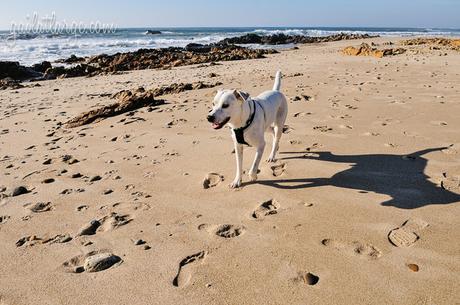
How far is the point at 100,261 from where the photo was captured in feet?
9.34

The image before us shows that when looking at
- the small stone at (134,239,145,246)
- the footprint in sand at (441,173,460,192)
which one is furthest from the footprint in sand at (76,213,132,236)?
the footprint in sand at (441,173,460,192)

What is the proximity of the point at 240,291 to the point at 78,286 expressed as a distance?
44.3 inches

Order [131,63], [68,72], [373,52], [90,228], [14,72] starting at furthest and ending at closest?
[131,63], [373,52], [68,72], [14,72], [90,228]

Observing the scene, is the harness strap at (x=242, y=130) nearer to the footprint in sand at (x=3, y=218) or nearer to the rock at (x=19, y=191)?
the footprint in sand at (x=3, y=218)

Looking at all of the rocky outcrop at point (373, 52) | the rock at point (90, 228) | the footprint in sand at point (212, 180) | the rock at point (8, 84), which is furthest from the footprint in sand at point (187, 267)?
the rocky outcrop at point (373, 52)

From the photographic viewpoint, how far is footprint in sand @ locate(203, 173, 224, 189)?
4.29 meters

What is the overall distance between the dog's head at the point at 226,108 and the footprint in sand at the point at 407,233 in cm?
189

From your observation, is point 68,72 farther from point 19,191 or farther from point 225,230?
point 225,230

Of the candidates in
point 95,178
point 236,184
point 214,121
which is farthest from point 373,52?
point 95,178

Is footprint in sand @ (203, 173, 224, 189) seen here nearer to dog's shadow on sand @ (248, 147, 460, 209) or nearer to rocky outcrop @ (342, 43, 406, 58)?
dog's shadow on sand @ (248, 147, 460, 209)

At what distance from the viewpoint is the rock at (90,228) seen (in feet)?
11.1

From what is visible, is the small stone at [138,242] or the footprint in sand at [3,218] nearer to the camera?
the small stone at [138,242]

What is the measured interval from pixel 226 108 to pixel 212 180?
3.07ft

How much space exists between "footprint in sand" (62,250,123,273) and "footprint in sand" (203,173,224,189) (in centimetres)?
152
